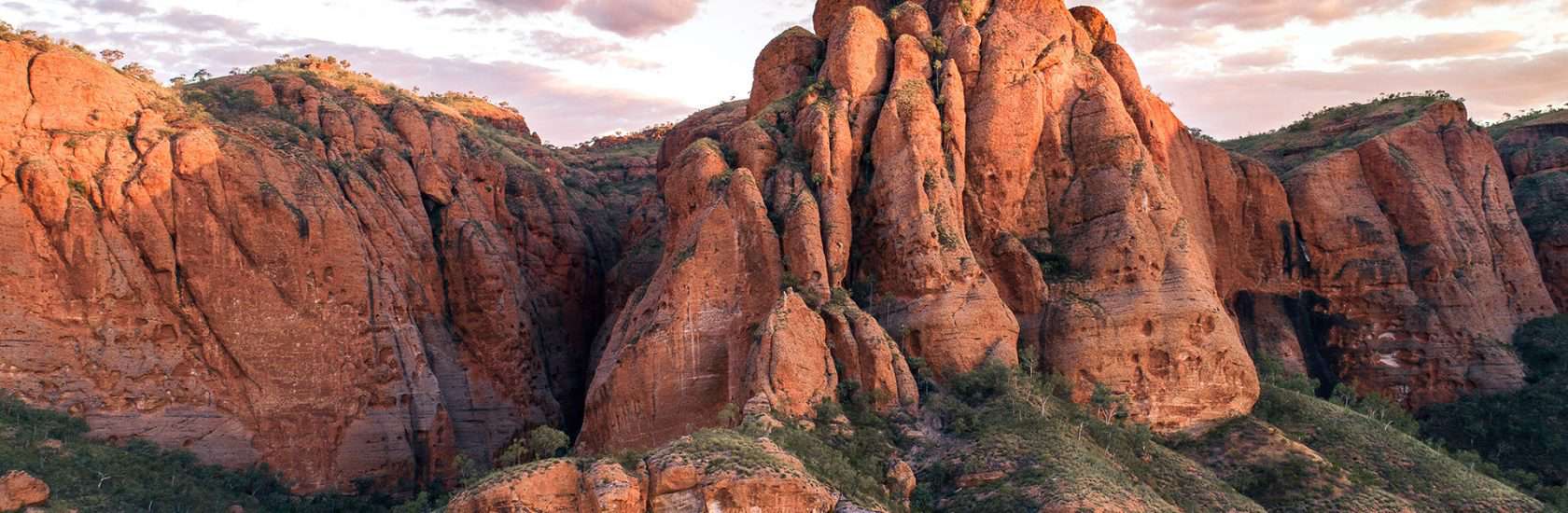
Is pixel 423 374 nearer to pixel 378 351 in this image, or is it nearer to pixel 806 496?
pixel 378 351

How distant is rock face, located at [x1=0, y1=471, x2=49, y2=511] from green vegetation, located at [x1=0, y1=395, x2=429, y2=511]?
23.6 inches

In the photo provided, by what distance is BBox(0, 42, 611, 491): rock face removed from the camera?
5722cm

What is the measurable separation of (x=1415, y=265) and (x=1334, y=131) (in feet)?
34.6

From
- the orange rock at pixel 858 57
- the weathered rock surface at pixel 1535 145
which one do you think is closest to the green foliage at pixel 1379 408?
the weathered rock surface at pixel 1535 145

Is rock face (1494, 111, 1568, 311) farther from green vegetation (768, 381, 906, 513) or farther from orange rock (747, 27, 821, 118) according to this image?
green vegetation (768, 381, 906, 513)

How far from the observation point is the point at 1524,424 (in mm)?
66875

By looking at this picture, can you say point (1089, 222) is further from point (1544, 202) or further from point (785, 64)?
point (1544, 202)

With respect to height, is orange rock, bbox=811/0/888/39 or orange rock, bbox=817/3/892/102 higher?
orange rock, bbox=811/0/888/39

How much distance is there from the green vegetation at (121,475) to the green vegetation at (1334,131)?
50.7 metres

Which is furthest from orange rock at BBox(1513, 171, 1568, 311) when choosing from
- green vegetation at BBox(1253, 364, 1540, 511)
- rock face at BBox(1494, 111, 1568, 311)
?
green vegetation at BBox(1253, 364, 1540, 511)

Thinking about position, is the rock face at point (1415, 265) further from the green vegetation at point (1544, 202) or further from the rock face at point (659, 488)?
the rock face at point (659, 488)

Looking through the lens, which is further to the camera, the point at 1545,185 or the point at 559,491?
the point at 1545,185

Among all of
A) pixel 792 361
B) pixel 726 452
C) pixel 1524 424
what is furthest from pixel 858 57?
pixel 1524 424

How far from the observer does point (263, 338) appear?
198ft
